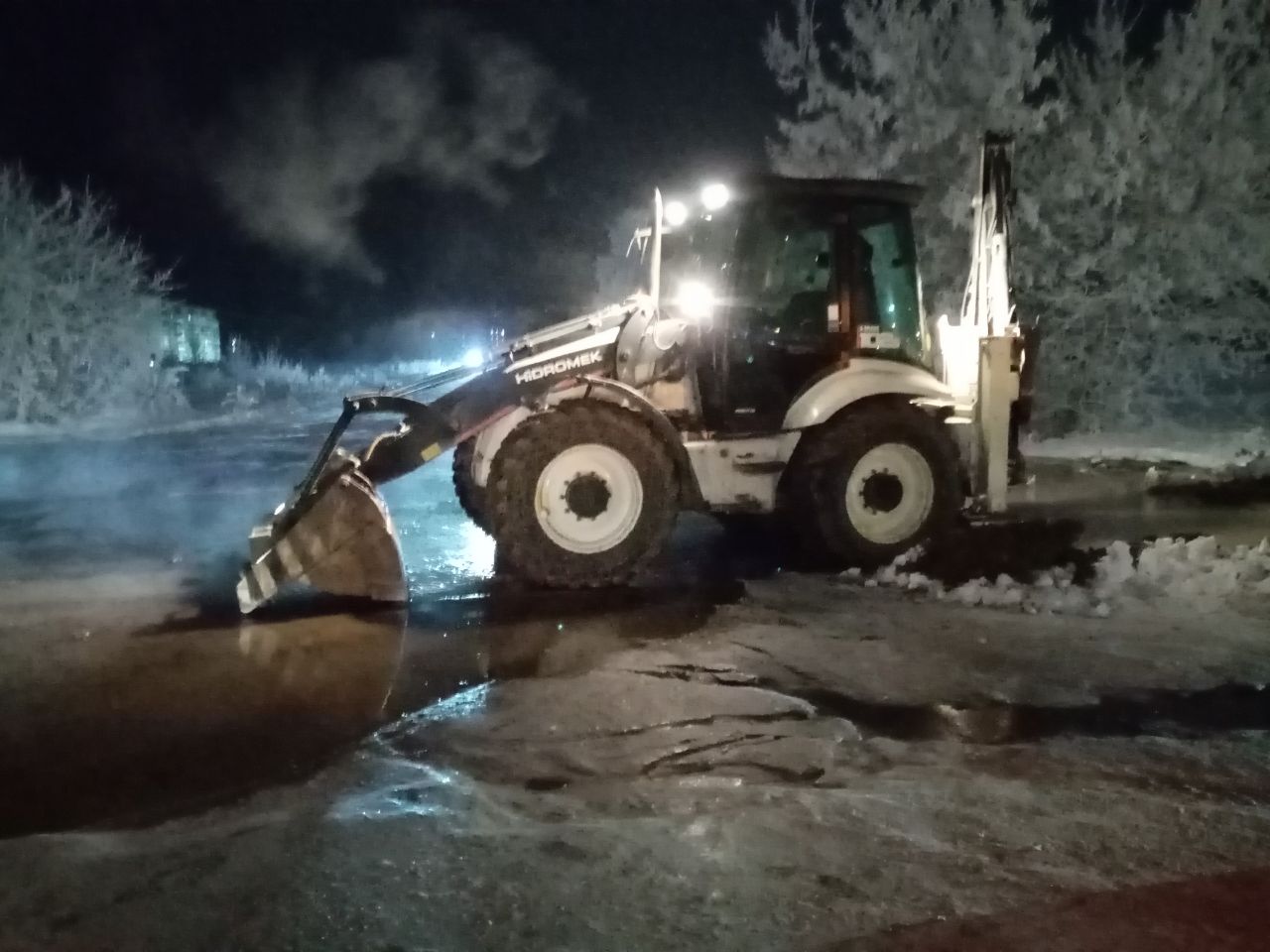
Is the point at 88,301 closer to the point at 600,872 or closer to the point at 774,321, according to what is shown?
the point at 774,321

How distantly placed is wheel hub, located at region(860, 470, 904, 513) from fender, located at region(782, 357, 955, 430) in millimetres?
665

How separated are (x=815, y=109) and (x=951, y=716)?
55.6ft

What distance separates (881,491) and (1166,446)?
10.6 metres

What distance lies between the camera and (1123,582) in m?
8.38

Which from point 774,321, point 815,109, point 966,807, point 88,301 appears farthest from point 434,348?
point 966,807

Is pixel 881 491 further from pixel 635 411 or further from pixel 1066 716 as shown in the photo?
pixel 1066 716

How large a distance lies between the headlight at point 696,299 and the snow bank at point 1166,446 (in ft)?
30.6

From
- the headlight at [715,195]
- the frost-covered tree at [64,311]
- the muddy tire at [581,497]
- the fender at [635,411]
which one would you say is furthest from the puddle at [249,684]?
Result: the frost-covered tree at [64,311]

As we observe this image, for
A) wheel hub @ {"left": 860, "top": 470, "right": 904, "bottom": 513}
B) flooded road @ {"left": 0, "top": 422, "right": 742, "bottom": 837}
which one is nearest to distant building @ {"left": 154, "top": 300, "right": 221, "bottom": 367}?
flooded road @ {"left": 0, "top": 422, "right": 742, "bottom": 837}

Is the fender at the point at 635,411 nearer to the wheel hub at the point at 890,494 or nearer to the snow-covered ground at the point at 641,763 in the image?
the snow-covered ground at the point at 641,763

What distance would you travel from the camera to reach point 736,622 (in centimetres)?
797

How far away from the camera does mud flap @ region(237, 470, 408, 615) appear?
26.9ft

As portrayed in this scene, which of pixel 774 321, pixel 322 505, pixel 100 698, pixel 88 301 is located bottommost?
pixel 100 698

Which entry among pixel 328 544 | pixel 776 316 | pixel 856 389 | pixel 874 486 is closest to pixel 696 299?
pixel 776 316
